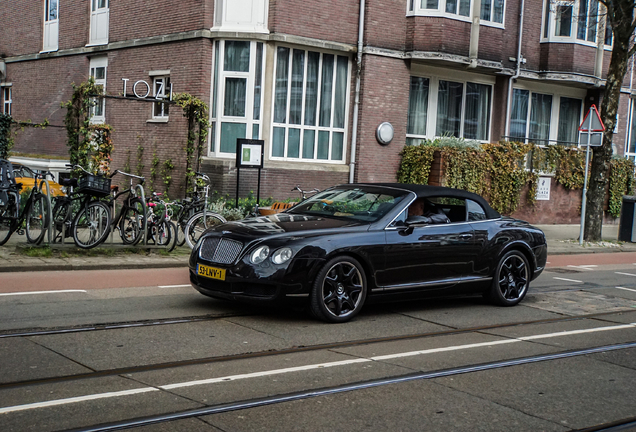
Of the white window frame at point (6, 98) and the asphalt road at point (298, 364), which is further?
the white window frame at point (6, 98)

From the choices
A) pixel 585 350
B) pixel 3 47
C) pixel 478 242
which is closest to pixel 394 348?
pixel 585 350

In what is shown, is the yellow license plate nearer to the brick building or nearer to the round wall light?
the brick building

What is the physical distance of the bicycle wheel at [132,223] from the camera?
41.7 feet

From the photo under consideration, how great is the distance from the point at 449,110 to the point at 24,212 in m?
14.1

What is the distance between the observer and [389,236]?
846 centimetres

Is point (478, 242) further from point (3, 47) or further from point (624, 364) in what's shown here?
point (3, 47)

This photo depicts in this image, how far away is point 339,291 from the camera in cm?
806

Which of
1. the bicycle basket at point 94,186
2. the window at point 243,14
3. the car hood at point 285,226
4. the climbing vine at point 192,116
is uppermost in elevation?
the window at point 243,14

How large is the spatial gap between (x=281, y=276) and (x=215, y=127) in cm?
1220

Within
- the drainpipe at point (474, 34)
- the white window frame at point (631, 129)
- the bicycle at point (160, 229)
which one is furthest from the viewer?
the white window frame at point (631, 129)

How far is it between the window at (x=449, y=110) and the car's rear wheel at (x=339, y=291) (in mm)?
14681

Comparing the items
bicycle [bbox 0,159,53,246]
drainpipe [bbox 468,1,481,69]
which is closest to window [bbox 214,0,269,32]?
drainpipe [bbox 468,1,481,69]

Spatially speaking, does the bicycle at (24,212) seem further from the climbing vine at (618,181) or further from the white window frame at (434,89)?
the climbing vine at (618,181)

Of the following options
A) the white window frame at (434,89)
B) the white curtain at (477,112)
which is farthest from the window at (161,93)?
the white curtain at (477,112)
